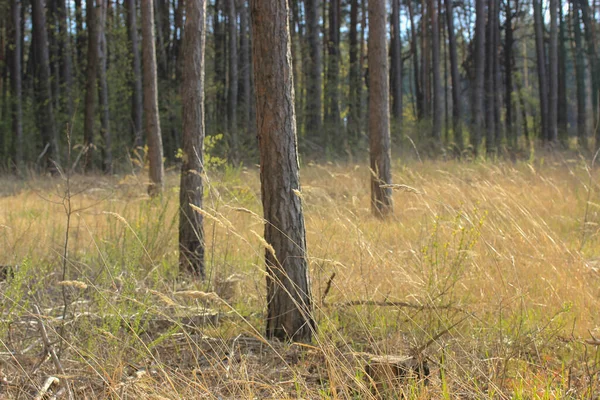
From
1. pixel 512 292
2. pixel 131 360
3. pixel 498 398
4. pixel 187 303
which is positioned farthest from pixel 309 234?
pixel 498 398

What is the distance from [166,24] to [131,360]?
21862 mm

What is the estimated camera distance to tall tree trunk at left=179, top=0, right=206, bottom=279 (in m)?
4.34

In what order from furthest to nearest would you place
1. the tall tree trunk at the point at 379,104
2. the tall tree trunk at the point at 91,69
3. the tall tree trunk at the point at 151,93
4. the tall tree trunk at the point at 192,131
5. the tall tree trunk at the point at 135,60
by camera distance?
1. the tall tree trunk at the point at 135,60
2. the tall tree trunk at the point at 91,69
3. the tall tree trunk at the point at 151,93
4. the tall tree trunk at the point at 379,104
5. the tall tree trunk at the point at 192,131

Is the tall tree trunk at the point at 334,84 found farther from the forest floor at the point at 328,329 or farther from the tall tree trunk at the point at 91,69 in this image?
the forest floor at the point at 328,329

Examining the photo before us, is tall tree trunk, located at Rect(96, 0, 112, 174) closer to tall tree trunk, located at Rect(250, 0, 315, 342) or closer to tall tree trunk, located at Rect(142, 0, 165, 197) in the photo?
tall tree trunk, located at Rect(142, 0, 165, 197)

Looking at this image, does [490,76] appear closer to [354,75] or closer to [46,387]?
[354,75]

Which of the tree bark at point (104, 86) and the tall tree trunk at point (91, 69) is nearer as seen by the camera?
the tall tree trunk at point (91, 69)

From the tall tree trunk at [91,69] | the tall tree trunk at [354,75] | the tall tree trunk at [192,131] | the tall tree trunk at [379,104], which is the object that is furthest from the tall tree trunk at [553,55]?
the tall tree trunk at [192,131]

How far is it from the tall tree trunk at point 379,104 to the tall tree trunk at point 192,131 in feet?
8.16

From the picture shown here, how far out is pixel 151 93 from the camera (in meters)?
7.39

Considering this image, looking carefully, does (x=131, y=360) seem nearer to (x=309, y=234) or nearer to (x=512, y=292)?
(x=512, y=292)

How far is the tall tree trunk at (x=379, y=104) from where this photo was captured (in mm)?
6383

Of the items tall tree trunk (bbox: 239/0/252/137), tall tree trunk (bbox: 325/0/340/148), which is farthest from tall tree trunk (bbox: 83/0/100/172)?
tall tree trunk (bbox: 325/0/340/148)

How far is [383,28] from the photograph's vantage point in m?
6.45
